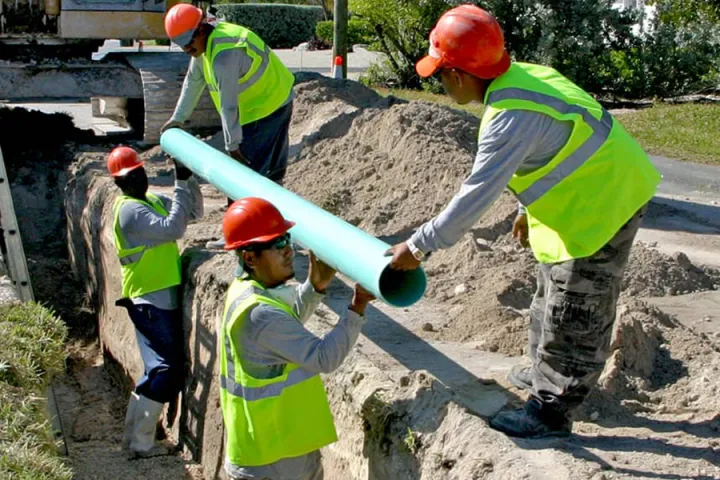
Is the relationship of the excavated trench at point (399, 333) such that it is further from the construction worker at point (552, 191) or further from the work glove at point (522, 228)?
the work glove at point (522, 228)

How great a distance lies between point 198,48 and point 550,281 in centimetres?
381

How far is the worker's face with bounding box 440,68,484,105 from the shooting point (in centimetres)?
430

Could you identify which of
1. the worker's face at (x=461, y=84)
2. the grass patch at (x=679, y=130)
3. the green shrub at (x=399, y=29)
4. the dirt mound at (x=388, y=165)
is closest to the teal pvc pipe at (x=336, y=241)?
the worker's face at (x=461, y=84)

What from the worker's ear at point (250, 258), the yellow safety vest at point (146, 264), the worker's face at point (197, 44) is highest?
the worker's ear at point (250, 258)

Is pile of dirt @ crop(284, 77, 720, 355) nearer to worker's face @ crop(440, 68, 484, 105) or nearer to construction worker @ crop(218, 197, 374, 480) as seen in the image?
construction worker @ crop(218, 197, 374, 480)

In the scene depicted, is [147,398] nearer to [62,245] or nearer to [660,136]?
[62,245]

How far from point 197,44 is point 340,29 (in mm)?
12851

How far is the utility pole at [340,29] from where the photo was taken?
19.5 m

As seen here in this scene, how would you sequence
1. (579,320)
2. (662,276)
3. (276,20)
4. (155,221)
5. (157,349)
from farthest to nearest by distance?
(276,20) < (662,276) < (157,349) < (155,221) < (579,320)

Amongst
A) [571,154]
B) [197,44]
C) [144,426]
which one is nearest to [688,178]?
[197,44]

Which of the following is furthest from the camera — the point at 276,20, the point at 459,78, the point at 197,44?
the point at 276,20

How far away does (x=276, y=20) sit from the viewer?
3750 centimetres

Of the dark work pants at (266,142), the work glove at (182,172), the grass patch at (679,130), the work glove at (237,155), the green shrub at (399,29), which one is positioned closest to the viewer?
the work glove at (182,172)

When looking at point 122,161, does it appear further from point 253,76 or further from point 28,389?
point 28,389
